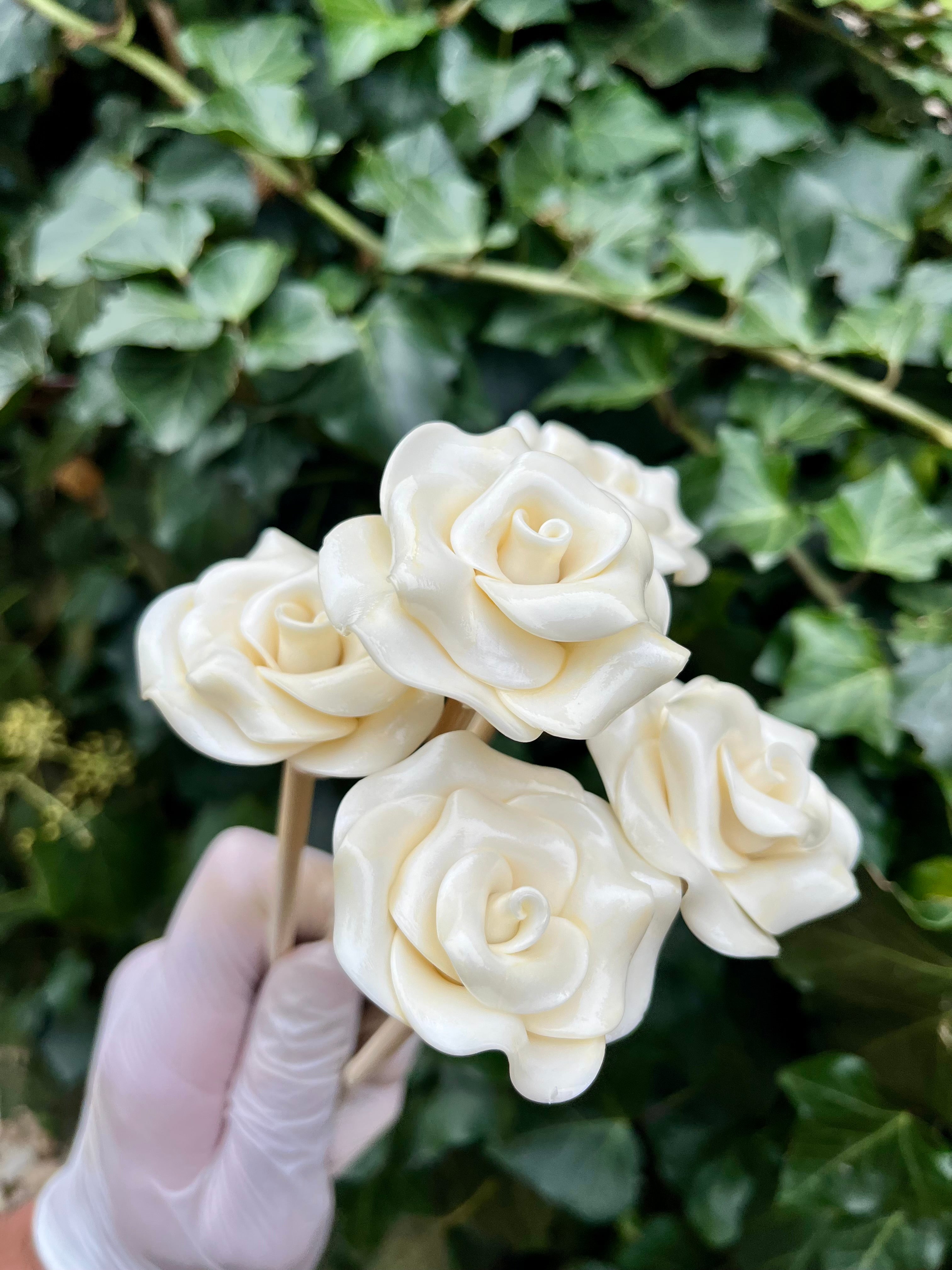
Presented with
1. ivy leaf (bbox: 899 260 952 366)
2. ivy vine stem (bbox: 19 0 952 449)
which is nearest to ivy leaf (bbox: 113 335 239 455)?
ivy vine stem (bbox: 19 0 952 449)

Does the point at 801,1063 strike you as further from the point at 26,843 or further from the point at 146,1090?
the point at 26,843

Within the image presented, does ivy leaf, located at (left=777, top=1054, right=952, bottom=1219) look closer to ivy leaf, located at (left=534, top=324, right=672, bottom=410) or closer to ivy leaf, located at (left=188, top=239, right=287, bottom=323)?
ivy leaf, located at (left=534, top=324, right=672, bottom=410)

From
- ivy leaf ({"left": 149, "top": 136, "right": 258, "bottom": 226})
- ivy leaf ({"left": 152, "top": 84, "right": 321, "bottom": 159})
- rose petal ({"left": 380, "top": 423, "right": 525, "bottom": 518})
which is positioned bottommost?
rose petal ({"left": 380, "top": 423, "right": 525, "bottom": 518})

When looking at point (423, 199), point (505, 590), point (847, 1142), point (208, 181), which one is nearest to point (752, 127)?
point (423, 199)

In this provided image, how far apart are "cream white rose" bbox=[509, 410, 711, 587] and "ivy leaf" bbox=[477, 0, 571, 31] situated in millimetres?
252

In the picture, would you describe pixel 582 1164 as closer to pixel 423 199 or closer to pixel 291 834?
pixel 291 834

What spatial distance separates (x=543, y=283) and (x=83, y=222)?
231mm

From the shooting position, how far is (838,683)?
38 centimetres

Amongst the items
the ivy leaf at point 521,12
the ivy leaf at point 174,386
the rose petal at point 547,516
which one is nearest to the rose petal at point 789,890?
the rose petal at point 547,516

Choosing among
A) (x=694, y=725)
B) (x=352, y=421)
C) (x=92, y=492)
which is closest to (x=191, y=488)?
(x=352, y=421)

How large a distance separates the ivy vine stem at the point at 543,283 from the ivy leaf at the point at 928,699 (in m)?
0.11

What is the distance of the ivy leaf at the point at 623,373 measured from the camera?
41cm

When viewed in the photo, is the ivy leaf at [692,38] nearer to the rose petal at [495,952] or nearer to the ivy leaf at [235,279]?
the ivy leaf at [235,279]

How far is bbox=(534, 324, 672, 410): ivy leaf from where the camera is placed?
0.41 meters
